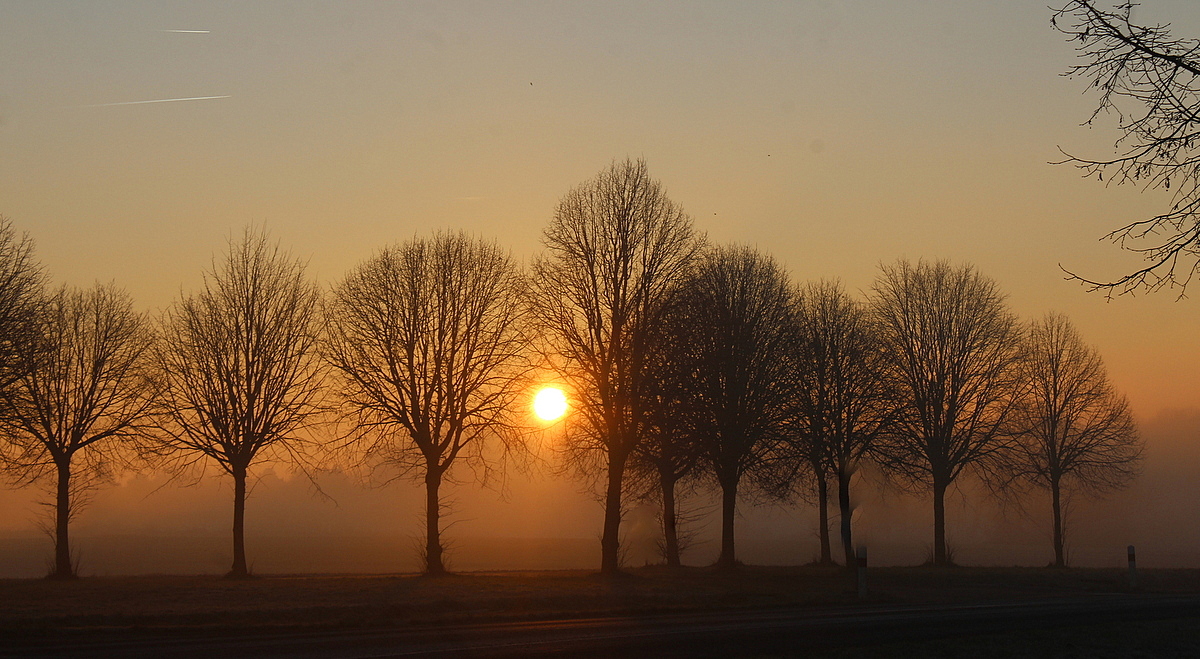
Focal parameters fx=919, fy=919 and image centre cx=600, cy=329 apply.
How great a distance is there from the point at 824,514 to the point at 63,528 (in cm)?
2858

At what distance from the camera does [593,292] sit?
92.8 ft

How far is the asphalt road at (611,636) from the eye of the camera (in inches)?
466

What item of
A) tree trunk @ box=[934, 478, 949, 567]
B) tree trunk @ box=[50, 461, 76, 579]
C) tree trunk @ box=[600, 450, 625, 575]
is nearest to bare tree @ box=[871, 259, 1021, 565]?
tree trunk @ box=[934, 478, 949, 567]

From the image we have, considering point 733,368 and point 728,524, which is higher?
point 733,368

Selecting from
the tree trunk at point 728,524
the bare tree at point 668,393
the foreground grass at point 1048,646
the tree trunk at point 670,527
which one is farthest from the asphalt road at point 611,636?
the tree trunk at point 670,527

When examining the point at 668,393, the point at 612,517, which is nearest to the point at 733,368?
the point at 668,393

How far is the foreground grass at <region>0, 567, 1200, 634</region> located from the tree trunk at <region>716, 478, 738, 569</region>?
3.99 ft

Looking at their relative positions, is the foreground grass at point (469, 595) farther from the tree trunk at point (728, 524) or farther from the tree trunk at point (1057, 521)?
the tree trunk at point (1057, 521)

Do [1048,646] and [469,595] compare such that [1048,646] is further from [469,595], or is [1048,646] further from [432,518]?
[432,518]

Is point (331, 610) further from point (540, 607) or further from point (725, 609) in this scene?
point (725, 609)

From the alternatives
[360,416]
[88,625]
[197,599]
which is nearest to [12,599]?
[197,599]

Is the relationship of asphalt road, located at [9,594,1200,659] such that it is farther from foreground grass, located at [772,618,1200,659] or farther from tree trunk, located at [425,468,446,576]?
tree trunk, located at [425,468,446,576]

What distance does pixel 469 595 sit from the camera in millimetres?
20547

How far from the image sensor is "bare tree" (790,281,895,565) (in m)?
34.5
